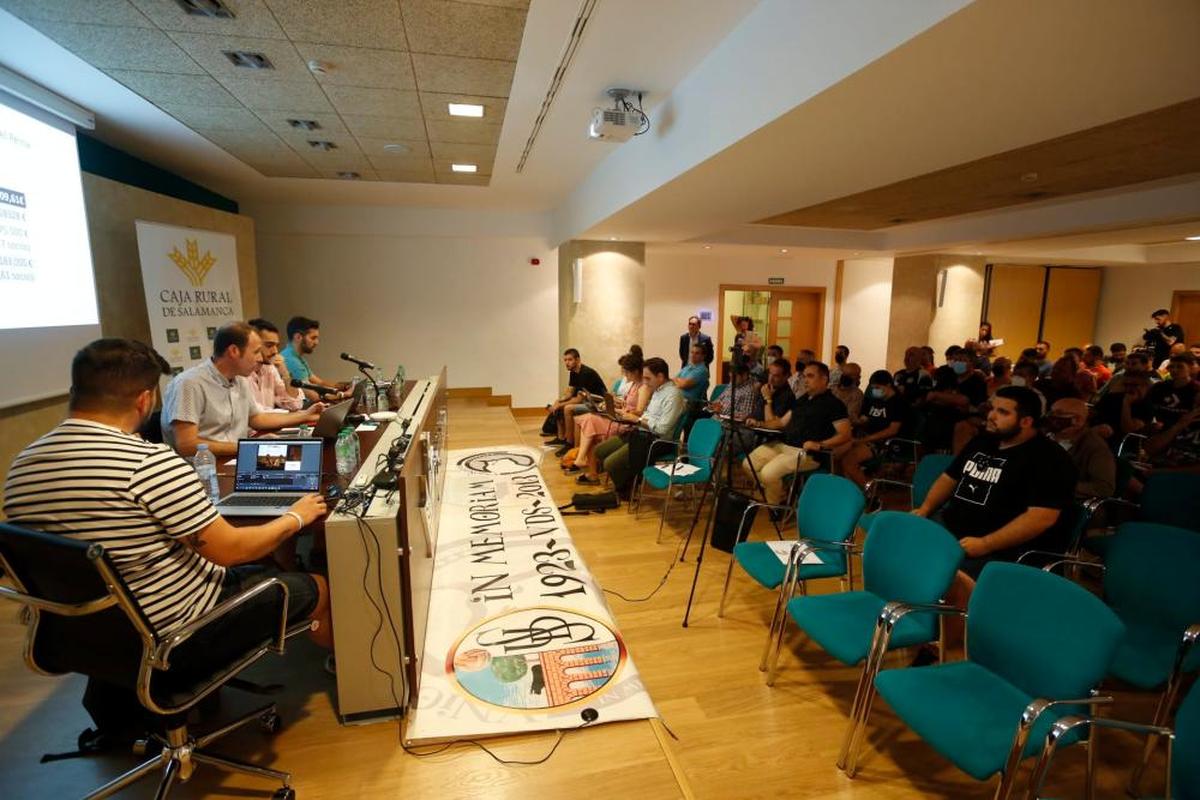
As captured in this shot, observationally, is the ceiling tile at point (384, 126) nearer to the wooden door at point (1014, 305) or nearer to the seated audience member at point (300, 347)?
the seated audience member at point (300, 347)

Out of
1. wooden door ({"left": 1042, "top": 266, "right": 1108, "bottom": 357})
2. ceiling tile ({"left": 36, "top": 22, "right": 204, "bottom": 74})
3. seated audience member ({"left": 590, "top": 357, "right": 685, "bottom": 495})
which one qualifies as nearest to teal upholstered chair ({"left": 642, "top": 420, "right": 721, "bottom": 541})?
seated audience member ({"left": 590, "top": 357, "right": 685, "bottom": 495})

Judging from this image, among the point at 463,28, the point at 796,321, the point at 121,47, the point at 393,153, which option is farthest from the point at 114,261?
the point at 796,321

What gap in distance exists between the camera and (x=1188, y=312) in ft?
33.3

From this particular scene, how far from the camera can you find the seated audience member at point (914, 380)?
550cm

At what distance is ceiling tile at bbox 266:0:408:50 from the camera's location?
242cm

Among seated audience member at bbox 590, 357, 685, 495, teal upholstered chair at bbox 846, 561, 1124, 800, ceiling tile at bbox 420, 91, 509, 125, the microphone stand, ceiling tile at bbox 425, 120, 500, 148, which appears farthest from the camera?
seated audience member at bbox 590, 357, 685, 495

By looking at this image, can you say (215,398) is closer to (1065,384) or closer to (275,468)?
(275,468)

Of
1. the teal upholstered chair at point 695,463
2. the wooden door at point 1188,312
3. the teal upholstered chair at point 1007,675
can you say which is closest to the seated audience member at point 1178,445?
the teal upholstered chair at point 695,463

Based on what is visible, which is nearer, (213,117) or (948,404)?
(213,117)

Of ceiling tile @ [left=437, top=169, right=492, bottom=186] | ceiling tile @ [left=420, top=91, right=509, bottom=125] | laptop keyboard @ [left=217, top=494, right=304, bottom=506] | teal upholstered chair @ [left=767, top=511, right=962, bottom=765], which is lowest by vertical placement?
teal upholstered chair @ [left=767, top=511, right=962, bottom=765]

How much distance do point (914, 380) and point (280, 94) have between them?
590cm

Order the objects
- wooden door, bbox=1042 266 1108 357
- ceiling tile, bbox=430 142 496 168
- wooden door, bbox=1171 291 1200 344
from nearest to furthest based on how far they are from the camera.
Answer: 1. ceiling tile, bbox=430 142 496 168
2. wooden door, bbox=1171 291 1200 344
3. wooden door, bbox=1042 266 1108 357

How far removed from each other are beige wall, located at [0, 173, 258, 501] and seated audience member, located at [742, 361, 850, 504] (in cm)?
484

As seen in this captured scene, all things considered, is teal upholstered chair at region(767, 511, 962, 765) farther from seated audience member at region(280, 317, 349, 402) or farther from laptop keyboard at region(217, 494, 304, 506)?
seated audience member at region(280, 317, 349, 402)
